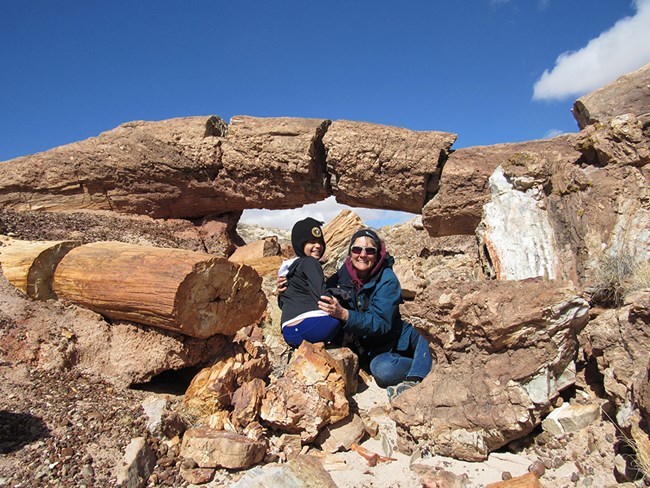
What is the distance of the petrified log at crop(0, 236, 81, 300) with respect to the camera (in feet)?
11.3

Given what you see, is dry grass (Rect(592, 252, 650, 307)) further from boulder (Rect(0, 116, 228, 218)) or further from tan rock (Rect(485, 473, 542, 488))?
boulder (Rect(0, 116, 228, 218))

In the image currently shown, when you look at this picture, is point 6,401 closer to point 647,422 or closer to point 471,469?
point 471,469

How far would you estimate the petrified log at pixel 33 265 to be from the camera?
136 inches

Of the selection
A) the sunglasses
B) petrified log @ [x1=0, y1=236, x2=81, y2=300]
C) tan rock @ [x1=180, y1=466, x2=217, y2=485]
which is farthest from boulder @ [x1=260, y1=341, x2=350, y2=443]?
petrified log @ [x1=0, y1=236, x2=81, y2=300]

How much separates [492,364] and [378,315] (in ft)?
3.22

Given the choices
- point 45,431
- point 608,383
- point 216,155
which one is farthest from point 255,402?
point 216,155

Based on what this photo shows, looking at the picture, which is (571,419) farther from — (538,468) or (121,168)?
(121,168)

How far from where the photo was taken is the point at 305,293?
3908 millimetres

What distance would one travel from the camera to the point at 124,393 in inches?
125

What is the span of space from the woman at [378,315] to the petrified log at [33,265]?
2.03m

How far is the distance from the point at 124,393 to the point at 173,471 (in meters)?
0.74

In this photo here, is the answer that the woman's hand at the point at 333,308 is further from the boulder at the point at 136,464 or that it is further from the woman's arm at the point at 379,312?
the boulder at the point at 136,464

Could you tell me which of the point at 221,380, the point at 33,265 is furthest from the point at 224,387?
the point at 33,265

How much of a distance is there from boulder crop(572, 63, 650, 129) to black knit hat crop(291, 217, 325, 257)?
272 centimetres
